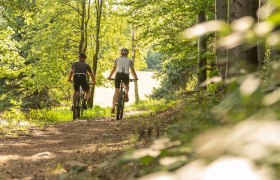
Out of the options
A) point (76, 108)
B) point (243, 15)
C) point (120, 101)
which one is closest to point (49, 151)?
point (243, 15)

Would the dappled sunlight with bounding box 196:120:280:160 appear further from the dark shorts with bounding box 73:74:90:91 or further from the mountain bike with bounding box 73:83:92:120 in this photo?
the mountain bike with bounding box 73:83:92:120

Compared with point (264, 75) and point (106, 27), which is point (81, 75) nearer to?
point (264, 75)

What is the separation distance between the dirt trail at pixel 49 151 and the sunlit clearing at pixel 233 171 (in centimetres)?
376

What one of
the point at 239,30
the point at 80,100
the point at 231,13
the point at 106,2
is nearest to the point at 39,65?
the point at 106,2

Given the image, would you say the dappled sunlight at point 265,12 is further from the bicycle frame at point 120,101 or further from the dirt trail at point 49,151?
the bicycle frame at point 120,101

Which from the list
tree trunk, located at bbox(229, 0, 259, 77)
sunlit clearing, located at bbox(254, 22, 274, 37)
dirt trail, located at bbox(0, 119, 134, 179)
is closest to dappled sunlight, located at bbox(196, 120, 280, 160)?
sunlit clearing, located at bbox(254, 22, 274, 37)

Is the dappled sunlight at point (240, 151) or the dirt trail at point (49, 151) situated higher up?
the dappled sunlight at point (240, 151)

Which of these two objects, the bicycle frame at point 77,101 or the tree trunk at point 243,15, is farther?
the bicycle frame at point 77,101

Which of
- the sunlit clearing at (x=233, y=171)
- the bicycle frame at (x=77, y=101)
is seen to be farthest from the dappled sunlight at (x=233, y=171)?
the bicycle frame at (x=77, y=101)

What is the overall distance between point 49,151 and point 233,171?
6060 millimetres

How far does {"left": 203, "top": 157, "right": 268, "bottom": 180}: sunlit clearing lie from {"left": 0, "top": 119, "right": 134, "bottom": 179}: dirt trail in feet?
12.3

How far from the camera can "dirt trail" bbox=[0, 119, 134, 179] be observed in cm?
491

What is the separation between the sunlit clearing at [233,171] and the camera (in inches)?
31.4

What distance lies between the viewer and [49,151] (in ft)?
21.6
